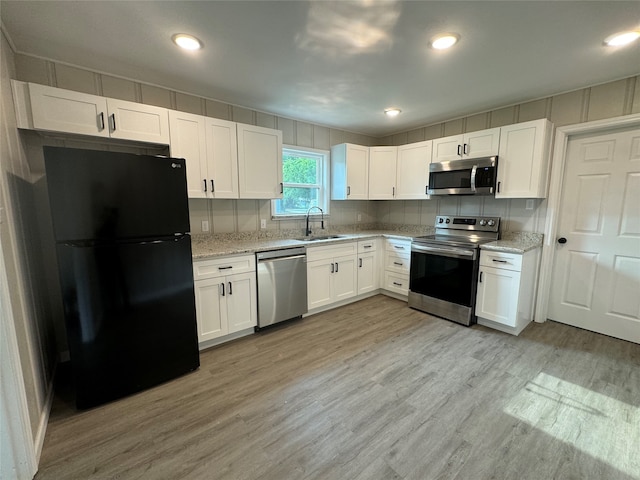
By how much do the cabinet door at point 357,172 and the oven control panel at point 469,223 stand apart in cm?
111

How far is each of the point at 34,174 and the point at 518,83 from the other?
424cm

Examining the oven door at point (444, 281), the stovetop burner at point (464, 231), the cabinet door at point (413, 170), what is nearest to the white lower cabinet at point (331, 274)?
the oven door at point (444, 281)

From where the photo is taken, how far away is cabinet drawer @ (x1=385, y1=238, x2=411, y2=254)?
370 cm

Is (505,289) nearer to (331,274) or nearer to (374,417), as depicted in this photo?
(331,274)

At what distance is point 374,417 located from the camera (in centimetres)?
181

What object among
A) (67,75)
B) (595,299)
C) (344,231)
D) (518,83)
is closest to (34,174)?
(67,75)

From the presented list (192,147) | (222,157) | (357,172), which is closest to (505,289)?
(357,172)

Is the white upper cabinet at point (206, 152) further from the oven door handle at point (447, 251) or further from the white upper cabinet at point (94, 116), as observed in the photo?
the oven door handle at point (447, 251)

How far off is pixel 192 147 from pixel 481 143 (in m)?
3.12

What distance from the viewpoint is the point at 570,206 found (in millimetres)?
2975

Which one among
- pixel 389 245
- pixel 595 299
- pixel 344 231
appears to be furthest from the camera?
pixel 344 231

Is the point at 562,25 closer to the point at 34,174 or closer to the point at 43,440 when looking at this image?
the point at 34,174

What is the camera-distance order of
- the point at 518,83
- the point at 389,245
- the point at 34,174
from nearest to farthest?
the point at 34,174
the point at 518,83
the point at 389,245

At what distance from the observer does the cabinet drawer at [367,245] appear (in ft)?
12.3
